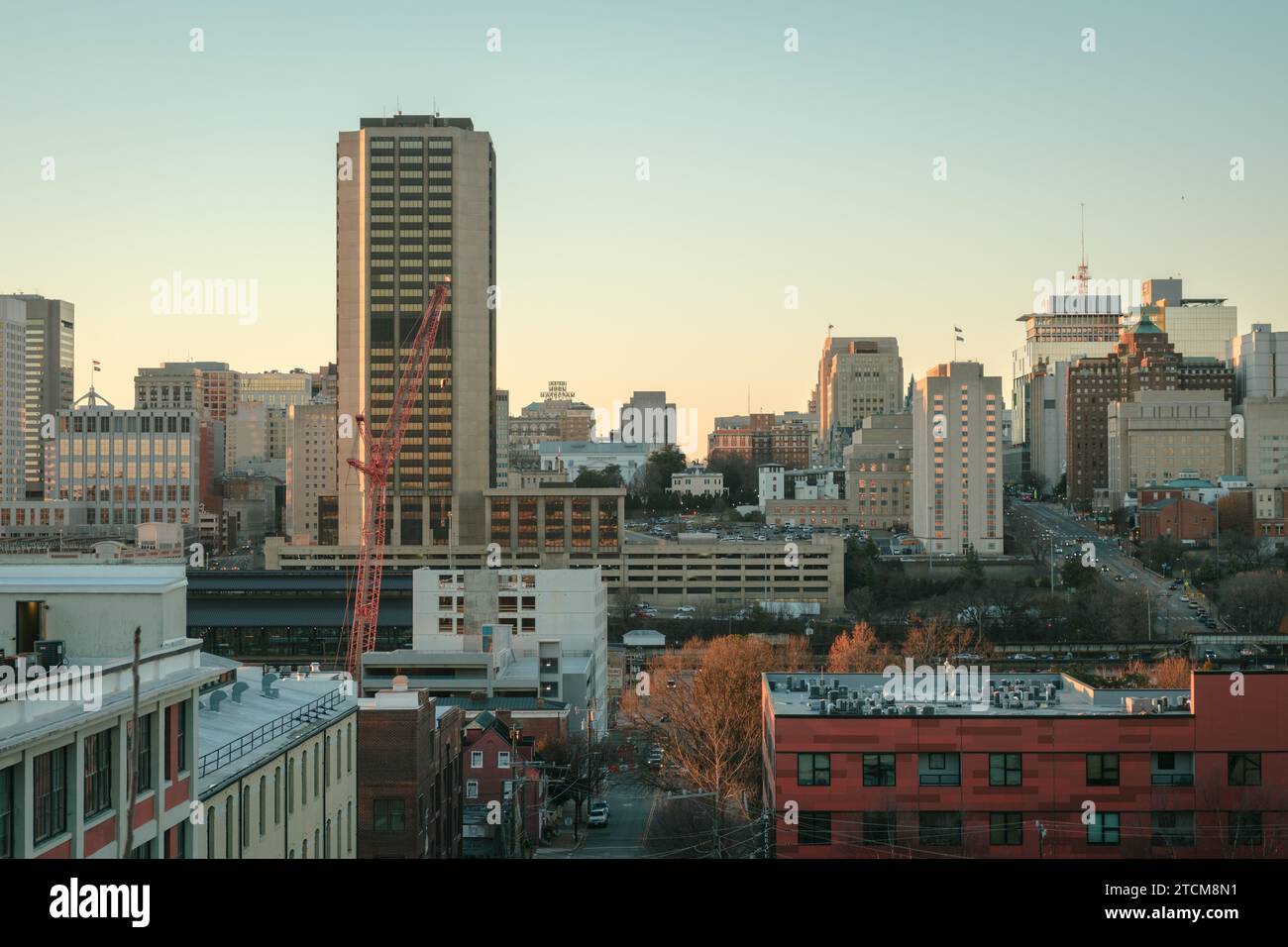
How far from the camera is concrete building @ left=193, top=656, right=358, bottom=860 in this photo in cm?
739

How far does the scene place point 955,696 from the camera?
1252 centimetres

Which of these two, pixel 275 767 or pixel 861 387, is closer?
pixel 275 767

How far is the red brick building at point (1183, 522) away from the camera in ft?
171

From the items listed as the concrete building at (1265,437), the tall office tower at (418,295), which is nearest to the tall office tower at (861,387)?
the concrete building at (1265,437)

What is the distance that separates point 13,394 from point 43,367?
443 centimetres

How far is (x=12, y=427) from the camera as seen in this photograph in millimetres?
73250

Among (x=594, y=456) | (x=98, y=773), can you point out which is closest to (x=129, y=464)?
(x=594, y=456)

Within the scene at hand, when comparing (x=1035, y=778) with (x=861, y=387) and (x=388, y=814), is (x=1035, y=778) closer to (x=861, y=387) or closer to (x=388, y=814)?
(x=388, y=814)

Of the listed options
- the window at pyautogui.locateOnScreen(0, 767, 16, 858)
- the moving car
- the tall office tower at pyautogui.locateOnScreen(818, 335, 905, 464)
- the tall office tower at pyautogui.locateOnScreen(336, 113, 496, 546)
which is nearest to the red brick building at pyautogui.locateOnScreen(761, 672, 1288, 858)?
the moving car

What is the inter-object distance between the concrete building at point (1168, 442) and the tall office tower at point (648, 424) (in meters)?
46.2

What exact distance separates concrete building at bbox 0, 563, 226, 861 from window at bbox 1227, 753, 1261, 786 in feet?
27.3

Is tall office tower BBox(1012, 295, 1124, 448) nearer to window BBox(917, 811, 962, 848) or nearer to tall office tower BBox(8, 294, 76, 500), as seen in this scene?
tall office tower BBox(8, 294, 76, 500)
